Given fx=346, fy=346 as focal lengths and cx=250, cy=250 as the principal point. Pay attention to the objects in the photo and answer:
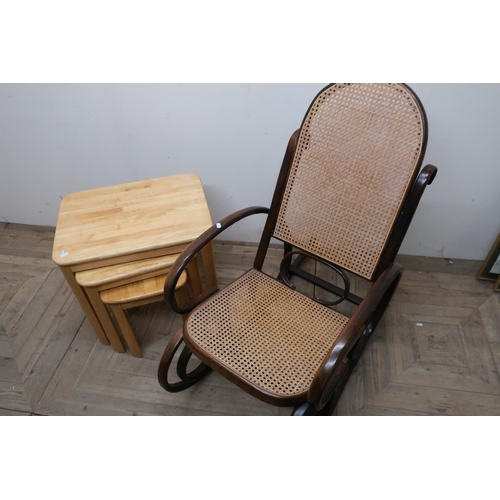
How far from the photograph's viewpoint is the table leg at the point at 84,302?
1337 millimetres

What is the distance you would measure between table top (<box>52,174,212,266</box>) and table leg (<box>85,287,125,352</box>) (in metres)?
0.14

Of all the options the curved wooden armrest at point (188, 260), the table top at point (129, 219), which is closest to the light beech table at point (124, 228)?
the table top at point (129, 219)

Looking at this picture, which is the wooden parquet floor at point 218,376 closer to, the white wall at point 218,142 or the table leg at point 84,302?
the table leg at point 84,302

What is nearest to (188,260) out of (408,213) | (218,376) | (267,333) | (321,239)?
(267,333)

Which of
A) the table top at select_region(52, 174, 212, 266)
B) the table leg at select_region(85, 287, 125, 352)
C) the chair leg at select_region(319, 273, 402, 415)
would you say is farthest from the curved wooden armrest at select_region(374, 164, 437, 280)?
the table leg at select_region(85, 287, 125, 352)

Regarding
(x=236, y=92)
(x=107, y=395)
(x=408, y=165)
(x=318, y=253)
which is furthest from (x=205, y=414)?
(x=236, y=92)

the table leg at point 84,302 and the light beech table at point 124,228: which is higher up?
the light beech table at point 124,228

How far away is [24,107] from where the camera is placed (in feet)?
5.79

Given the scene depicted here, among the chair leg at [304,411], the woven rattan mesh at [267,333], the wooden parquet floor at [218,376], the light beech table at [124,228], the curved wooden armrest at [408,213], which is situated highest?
the curved wooden armrest at [408,213]

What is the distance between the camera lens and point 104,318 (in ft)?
4.81

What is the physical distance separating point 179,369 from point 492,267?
1.67 meters

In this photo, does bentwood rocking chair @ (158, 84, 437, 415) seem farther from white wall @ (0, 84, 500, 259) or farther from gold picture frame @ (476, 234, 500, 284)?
gold picture frame @ (476, 234, 500, 284)

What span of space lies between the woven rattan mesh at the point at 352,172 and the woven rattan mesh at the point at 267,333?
9.1 inches

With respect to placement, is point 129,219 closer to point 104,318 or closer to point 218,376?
point 104,318
